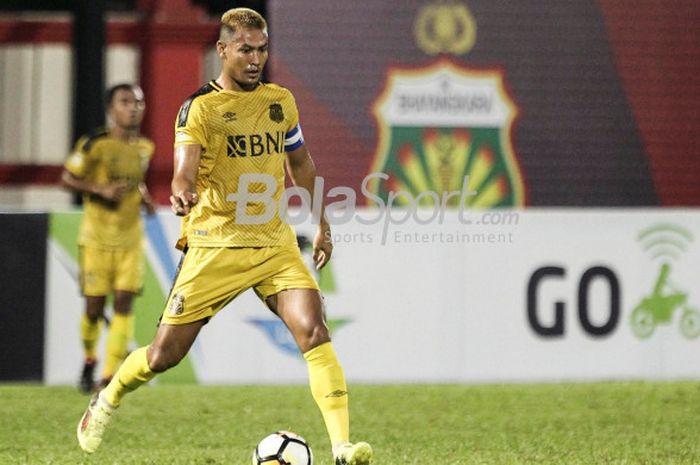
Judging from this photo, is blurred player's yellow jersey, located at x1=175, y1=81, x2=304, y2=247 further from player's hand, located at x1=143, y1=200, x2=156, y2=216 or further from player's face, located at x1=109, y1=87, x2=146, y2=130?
player's hand, located at x1=143, y1=200, x2=156, y2=216

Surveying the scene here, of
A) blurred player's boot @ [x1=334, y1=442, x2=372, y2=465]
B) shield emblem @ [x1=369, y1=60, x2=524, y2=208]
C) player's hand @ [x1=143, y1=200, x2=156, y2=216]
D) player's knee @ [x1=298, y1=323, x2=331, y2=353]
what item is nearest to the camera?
blurred player's boot @ [x1=334, y1=442, x2=372, y2=465]

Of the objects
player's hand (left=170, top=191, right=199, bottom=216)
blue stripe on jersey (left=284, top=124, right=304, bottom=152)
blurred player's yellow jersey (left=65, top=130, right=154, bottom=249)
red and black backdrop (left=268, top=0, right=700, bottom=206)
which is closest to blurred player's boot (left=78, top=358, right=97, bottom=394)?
blurred player's yellow jersey (left=65, top=130, right=154, bottom=249)

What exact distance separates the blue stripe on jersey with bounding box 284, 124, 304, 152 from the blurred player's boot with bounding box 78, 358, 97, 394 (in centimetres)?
391

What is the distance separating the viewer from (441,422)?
8656mm

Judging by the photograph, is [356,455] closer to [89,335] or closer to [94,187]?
[89,335]

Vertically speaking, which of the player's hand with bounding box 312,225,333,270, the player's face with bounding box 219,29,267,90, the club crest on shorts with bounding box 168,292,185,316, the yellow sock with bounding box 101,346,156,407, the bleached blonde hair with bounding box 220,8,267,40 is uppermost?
the bleached blonde hair with bounding box 220,8,267,40

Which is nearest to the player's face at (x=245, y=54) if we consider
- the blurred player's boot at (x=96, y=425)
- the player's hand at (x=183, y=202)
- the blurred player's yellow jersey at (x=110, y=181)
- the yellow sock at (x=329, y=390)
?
the player's hand at (x=183, y=202)

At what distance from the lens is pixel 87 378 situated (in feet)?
33.0

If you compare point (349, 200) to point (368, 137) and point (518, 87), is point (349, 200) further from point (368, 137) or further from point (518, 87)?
point (518, 87)

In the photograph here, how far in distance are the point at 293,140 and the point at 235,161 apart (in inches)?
12.4

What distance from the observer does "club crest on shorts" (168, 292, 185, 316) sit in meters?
6.39

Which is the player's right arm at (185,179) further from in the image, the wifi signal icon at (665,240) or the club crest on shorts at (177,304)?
the wifi signal icon at (665,240)

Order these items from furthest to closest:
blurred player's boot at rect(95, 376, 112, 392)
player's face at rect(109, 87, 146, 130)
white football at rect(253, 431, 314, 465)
Result: player's face at rect(109, 87, 146, 130)
blurred player's boot at rect(95, 376, 112, 392)
white football at rect(253, 431, 314, 465)

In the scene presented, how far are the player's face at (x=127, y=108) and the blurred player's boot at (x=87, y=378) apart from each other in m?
1.55
